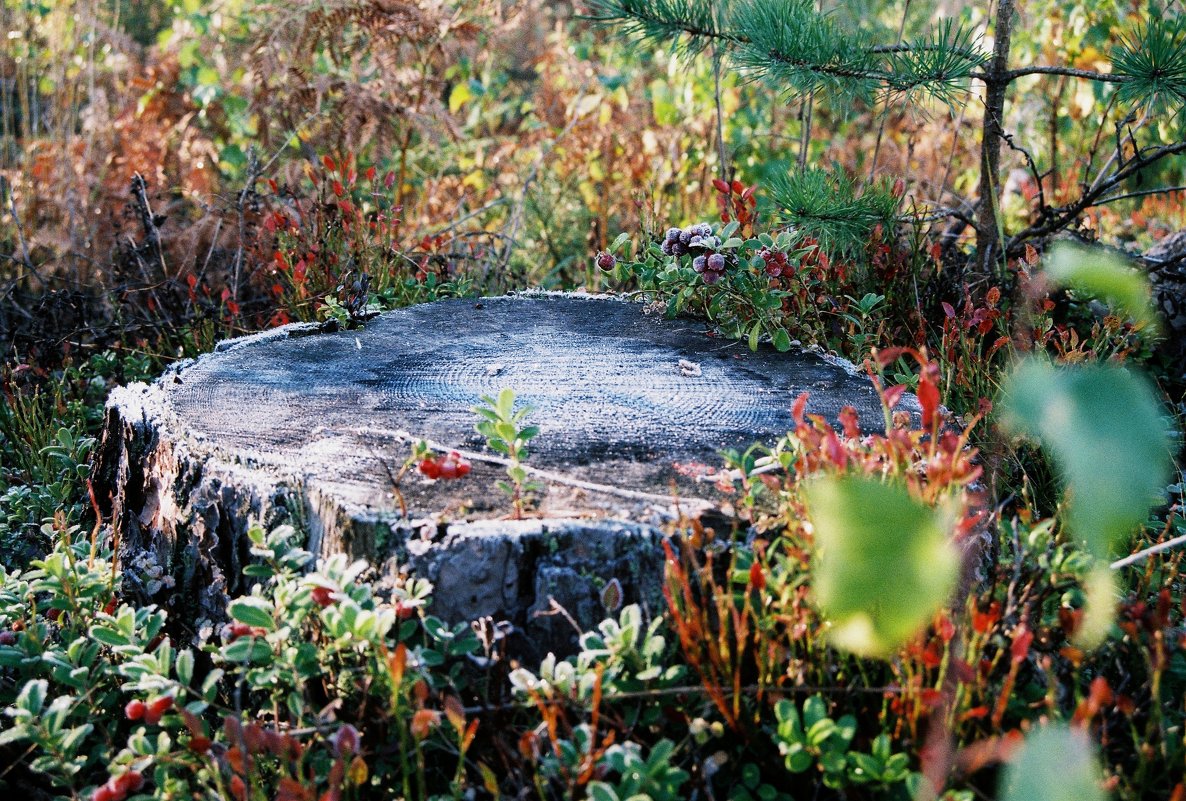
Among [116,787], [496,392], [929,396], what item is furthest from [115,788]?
[929,396]

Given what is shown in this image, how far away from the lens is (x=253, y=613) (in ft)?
4.71

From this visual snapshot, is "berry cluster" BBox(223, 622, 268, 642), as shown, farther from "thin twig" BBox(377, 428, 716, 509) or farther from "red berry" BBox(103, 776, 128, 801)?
"thin twig" BBox(377, 428, 716, 509)

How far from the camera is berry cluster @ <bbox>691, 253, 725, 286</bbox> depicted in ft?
8.14

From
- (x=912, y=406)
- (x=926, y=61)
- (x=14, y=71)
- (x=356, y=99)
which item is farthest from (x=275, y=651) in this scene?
(x=14, y=71)

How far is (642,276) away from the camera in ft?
8.99

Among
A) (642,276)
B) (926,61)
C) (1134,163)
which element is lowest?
(642,276)

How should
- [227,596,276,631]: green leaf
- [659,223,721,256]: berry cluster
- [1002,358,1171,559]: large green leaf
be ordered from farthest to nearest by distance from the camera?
1. [659,223,721,256]: berry cluster
2. [227,596,276,631]: green leaf
3. [1002,358,1171,559]: large green leaf

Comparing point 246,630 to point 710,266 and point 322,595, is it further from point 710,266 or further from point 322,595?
point 710,266

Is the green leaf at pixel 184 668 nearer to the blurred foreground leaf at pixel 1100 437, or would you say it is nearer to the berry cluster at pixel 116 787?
the berry cluster at pixel 116 787

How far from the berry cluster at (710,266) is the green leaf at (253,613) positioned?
4.71 ft

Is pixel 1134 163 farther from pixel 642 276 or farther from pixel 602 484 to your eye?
pixel 602 484

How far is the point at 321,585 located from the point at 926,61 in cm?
226

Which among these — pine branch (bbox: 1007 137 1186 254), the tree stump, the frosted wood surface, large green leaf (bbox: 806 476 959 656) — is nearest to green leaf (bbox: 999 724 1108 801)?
large green leaf (bbox: 806 476 959 656)

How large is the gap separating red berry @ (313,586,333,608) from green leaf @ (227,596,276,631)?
82 mm
